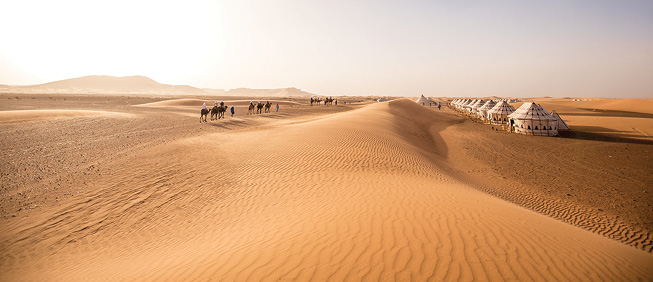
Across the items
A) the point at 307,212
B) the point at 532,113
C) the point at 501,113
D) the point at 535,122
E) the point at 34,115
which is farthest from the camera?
the point at 501,113

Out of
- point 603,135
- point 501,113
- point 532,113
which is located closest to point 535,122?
point 532,113

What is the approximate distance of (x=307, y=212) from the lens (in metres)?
6.15

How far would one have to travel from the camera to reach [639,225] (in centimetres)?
809

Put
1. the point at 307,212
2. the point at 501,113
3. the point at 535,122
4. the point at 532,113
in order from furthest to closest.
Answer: the point at 501,113
the point at 532,113
the point at 535,122
the point at 307,212

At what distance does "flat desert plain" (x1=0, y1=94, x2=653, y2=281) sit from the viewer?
4.03 metres

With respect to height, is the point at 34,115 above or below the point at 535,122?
below

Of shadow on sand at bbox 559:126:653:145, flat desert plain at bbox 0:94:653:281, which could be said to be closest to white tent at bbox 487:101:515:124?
shadow on sand at bbox 559:126:653:145

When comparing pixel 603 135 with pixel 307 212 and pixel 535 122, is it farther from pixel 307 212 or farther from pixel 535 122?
pixel 307 212

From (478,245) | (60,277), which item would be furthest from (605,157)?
(60,277)

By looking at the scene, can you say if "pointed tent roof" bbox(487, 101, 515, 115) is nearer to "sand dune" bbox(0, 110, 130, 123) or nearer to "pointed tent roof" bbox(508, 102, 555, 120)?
"pointed tent roof" bbox(508, 102, 555, 120)

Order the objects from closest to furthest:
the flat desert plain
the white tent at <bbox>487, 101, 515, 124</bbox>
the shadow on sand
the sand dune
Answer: the flat desert plain < the shadow on sand < the sand dune < the white tent at <bbox>487, 101, 515, 124</bbox>

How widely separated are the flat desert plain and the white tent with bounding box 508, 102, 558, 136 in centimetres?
803

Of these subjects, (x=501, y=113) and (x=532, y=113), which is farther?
(x=501, y=113)

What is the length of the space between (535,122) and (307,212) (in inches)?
1035
